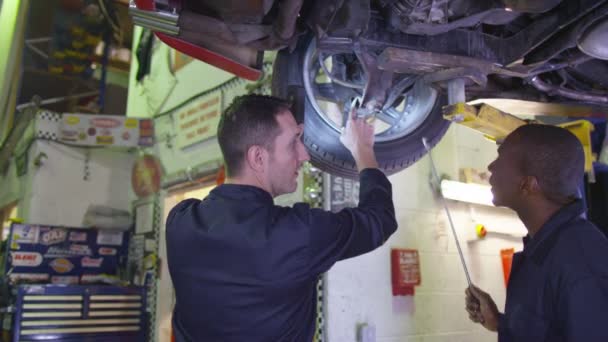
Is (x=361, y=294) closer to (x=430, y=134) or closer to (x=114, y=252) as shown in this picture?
(x=430, y=134)

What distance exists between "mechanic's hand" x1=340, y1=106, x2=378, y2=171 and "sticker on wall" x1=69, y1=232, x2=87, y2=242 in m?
3.63

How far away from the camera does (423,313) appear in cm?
331

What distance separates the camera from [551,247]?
1223 millimetres

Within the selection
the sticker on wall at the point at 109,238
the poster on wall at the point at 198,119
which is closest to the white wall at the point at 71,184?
the sticker on wall at the point at 109,238

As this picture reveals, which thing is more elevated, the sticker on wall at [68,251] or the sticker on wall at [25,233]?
the sticker on wall at [25,233]

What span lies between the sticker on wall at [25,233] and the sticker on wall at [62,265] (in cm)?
25

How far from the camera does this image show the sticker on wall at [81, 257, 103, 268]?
14.6ft

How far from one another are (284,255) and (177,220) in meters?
0.34

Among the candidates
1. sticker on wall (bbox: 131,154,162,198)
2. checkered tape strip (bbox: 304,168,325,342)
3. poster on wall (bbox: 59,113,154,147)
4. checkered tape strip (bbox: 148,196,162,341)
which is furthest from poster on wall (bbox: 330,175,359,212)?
poster on wall (bbox: 59,113,154,147)

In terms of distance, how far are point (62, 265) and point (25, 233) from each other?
42cm

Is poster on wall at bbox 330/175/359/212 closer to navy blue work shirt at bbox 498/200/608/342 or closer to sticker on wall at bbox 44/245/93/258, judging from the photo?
navy blue work shirt at bbox 498/200/608/342

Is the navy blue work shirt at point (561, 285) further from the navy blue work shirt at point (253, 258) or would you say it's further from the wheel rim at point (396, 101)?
the wheel rim at point (396, 101)

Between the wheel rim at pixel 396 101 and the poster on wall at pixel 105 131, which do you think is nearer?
the wheel rim at pixel 396 101

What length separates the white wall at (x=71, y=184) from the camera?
16.3ft
